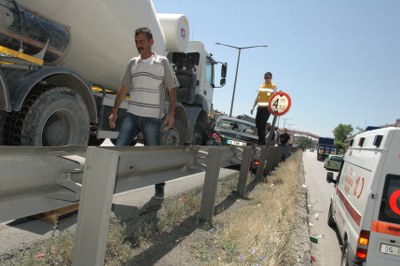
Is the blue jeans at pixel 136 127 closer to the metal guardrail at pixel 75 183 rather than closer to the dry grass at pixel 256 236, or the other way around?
the dry grass at pixel 256 236

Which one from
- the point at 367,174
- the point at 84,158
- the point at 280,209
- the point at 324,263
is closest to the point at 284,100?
the point at 280,209

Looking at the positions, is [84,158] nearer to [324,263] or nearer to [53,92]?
[53,92]

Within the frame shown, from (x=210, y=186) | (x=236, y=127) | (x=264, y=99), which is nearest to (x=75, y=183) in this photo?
(x=210, y=186)

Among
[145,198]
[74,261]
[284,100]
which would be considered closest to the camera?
[74,261]

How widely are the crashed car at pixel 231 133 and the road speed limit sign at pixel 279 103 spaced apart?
2467 mm

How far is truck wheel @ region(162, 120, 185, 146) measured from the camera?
8602 mm

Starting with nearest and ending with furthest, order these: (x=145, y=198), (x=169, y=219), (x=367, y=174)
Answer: (x=367, y=174) < (x=169, y=219) < (x=145, y=198)

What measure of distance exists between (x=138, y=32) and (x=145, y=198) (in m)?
2.28

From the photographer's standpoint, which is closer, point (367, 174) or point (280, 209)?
point (367, 174)

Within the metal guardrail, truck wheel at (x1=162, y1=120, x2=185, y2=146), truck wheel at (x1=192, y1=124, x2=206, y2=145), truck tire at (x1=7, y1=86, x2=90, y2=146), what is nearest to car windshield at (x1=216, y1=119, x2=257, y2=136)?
truck wheel at (x1=192, y1=124, x2=206, y2=145)

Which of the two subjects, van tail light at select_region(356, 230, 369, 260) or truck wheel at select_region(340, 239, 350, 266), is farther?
truck wheel at select_region(340, 239, 350, 266)

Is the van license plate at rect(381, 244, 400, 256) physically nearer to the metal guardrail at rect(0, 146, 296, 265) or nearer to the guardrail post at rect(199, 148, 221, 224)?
the guardrail post at rect(199, 148, 221, 224)

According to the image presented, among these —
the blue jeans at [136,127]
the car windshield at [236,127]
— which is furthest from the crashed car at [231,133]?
the blue jeans at [136,127]

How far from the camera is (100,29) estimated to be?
6156mm
